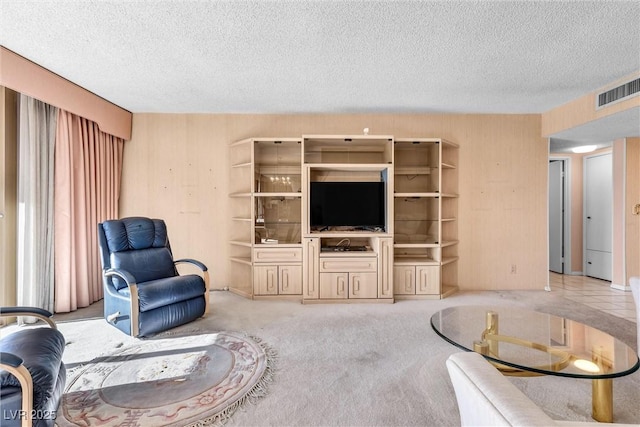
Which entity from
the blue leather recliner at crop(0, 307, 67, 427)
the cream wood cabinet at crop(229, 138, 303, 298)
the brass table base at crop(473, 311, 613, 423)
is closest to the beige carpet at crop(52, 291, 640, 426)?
the brass table base at crop(473, 311, 613, 423)

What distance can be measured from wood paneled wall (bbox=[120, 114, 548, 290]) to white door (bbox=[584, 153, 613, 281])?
1.55 metres

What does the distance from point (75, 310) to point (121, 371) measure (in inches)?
71.3

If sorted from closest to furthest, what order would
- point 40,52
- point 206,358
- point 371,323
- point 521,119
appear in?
point 206,358 → point 40,52 → point 371,323 → point 521,119

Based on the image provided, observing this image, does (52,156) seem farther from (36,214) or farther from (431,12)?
(431,12)

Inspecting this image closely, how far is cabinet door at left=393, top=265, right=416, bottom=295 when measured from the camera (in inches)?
151

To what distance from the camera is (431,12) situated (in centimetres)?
202

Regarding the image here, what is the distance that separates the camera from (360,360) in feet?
7.39

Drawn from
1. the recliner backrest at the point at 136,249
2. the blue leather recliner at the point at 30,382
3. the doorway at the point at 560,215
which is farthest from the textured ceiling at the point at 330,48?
the doorway at the point at 560,215

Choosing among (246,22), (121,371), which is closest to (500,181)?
(246,22)

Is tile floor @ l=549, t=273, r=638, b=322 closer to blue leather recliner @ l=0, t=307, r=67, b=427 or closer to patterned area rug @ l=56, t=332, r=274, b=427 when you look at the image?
patterned area rug @ l=56, t=332, r=274, b=427

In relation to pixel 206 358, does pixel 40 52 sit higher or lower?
higher

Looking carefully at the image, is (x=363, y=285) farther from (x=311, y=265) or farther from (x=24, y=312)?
(x=24, y=312)

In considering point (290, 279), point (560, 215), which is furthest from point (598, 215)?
point (290, 279)

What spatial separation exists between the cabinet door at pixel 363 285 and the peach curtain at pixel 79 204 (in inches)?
123
